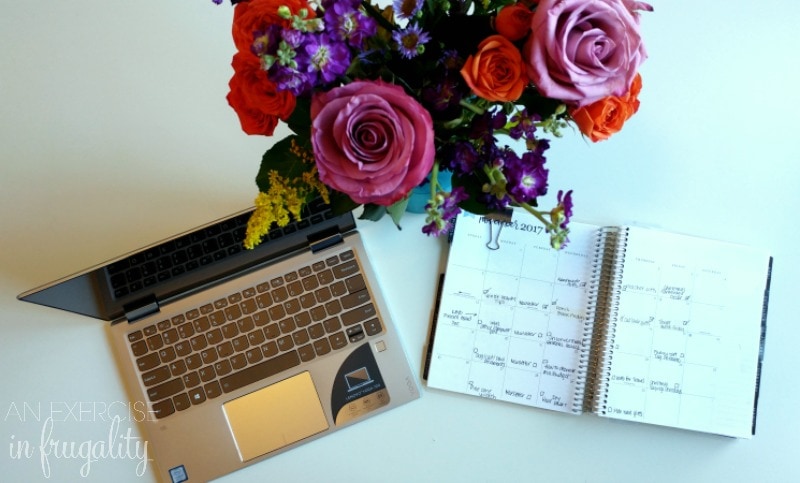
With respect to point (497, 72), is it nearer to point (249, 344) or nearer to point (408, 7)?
point (408, 7)

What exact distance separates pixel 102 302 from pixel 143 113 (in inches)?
11.0

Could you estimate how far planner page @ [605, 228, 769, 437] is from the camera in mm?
776

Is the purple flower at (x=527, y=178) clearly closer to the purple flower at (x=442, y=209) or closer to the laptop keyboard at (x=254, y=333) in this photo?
the purple flower at (x=442, y=209)

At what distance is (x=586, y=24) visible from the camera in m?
0.42

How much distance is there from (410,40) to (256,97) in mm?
133

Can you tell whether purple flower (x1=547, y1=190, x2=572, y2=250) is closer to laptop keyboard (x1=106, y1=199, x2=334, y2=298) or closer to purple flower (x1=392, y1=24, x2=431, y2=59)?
purple flower (x1=392, y1=24, x2=431, y2=59)

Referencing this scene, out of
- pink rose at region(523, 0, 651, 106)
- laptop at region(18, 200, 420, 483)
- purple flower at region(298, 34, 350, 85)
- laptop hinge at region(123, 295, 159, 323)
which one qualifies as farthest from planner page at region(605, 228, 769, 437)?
laptop hinge at region(123, 295, 159, 323)

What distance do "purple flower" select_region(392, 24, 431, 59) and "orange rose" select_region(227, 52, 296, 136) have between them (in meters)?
0.10

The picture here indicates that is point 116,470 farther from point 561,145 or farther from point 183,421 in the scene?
point 561,145

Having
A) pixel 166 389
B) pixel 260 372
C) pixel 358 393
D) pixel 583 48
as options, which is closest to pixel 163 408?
pixel 166 389

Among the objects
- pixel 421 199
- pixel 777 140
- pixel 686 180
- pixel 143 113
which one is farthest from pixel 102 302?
pixel 777 140

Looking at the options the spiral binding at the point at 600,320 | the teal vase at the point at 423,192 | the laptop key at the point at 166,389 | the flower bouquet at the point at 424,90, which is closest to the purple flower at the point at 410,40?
the flower bouquet at the point at 424,90

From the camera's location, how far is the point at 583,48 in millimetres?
418

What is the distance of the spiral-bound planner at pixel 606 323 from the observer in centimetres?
78
